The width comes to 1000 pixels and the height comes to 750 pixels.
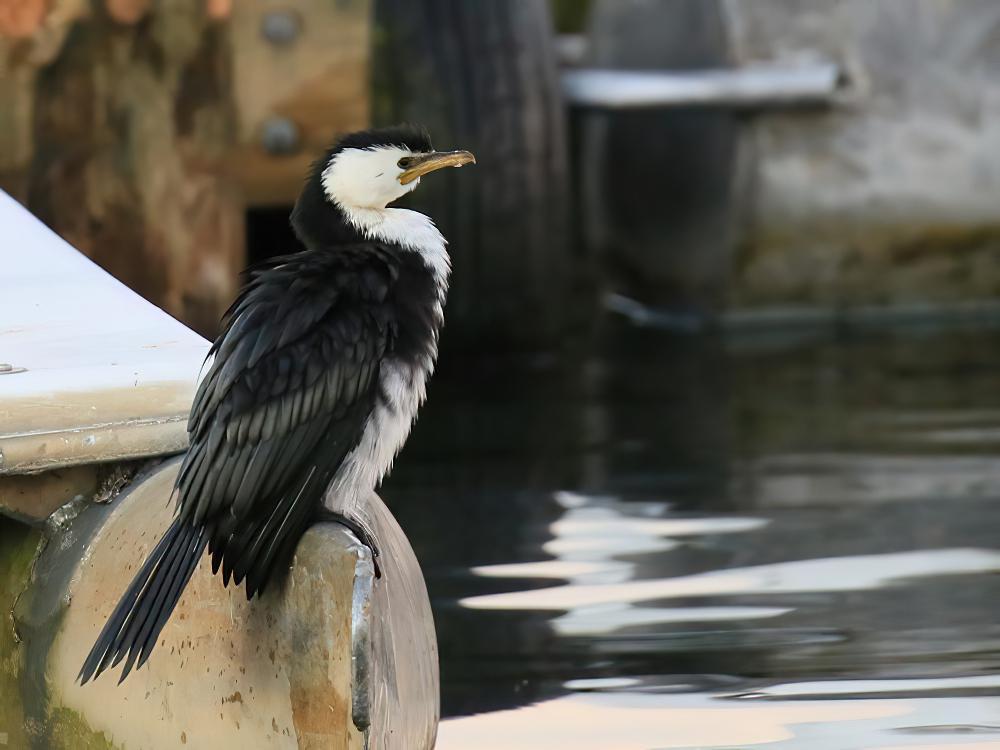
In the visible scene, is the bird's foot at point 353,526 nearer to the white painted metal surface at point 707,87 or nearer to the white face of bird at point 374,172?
the white face of bird at point 374,172

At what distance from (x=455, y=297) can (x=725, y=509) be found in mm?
2501

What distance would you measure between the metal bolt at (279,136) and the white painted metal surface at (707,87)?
1829mm

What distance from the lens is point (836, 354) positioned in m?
7.62

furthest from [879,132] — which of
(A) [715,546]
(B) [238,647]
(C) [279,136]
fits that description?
(B) [238,647]

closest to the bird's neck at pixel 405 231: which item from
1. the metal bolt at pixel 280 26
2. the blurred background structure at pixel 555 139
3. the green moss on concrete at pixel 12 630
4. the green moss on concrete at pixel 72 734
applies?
the green moss on concrete at pixel 12 630

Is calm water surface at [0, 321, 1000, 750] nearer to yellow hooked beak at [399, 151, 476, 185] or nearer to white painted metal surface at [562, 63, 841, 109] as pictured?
yellow hooked beak at [399, 151, 476, 185]

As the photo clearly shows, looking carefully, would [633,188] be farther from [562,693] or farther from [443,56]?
[562,693]

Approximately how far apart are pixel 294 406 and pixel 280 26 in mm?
3813

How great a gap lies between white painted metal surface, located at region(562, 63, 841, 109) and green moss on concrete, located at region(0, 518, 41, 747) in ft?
16.5

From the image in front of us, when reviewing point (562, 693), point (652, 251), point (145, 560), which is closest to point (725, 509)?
point (562, 693)

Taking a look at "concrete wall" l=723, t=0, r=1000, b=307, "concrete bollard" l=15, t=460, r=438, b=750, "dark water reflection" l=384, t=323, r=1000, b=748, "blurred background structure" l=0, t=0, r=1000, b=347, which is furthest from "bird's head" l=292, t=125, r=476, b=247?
"concrete wall" l=723, t=0, r=1000, b=307

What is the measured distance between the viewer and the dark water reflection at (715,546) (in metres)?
3.62

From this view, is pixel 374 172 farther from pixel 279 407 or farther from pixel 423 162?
pixel 279 407

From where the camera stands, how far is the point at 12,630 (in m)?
3.24
